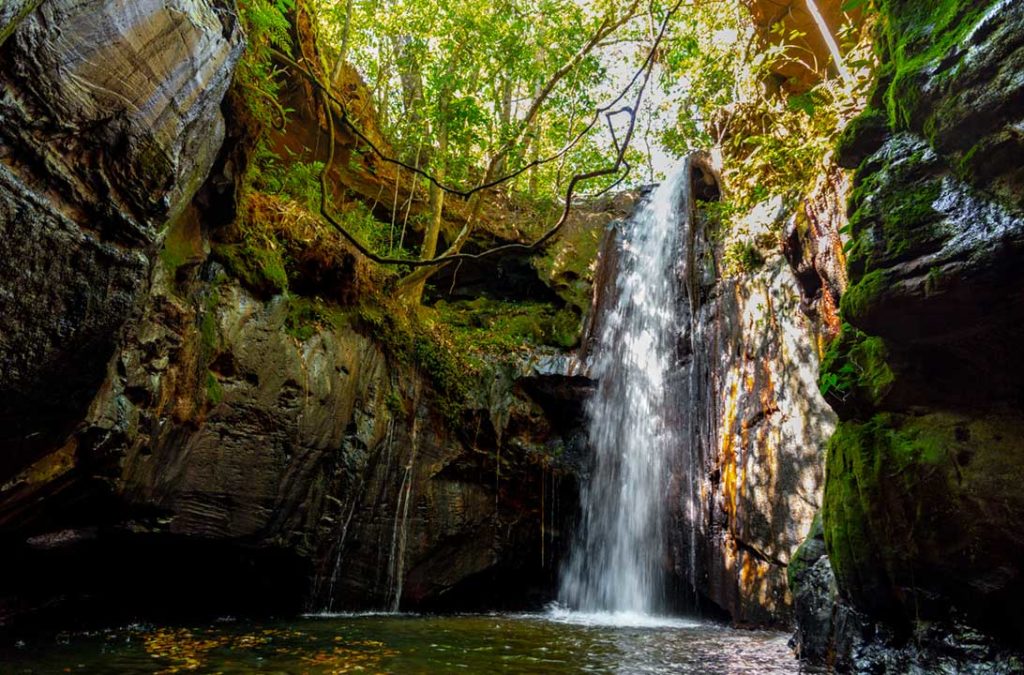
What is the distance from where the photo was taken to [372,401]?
8164 millimetres

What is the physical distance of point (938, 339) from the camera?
3.57 m

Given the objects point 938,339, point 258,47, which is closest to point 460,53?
point 258,47

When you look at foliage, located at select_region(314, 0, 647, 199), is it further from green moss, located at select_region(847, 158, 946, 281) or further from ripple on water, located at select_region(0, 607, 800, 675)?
ripple on water, located at select_region(0, 607, 800, 675)

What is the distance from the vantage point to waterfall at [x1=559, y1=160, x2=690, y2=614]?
9203 millimetres

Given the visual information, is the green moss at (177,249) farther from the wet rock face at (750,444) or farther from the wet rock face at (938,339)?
the wet rock face at (750,444)

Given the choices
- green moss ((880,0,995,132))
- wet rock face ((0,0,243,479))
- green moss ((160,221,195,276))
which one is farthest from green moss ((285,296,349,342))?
green moss ((880,0,995,132))

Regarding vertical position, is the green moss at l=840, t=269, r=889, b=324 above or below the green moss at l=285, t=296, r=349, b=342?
below

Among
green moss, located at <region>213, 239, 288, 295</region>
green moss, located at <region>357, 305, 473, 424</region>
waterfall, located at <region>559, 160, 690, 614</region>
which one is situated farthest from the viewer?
waterfall, located at <region>559, 160, 690, 614</region>

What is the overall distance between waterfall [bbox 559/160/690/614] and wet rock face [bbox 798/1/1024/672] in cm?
516

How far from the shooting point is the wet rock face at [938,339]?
3.20 meters

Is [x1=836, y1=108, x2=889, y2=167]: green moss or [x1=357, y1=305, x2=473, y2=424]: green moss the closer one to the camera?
[x1=836, y1=108, x2=889, y2=167]: green moss

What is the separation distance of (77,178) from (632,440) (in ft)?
27.8

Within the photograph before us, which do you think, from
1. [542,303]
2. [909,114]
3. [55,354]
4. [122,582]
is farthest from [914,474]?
[542,303]

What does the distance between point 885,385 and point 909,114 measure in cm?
175
